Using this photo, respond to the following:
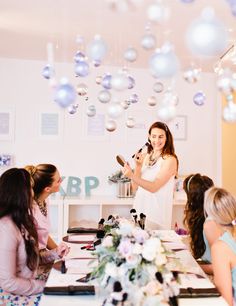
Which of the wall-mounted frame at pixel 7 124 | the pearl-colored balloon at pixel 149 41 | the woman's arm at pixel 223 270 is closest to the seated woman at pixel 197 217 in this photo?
the woman's arm at pixel 223 270

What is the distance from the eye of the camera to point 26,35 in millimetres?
3068

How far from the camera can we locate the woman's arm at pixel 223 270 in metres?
1.49

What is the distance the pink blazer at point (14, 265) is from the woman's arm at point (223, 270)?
86 cm

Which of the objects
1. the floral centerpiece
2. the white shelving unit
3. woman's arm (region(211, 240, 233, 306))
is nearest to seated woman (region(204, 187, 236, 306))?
woman's arm (region(211, 240, 233, 306))

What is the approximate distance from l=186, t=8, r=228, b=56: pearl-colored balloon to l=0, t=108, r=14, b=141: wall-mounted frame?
3278 mm

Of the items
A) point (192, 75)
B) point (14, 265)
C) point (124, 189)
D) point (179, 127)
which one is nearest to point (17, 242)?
point (14, 265)

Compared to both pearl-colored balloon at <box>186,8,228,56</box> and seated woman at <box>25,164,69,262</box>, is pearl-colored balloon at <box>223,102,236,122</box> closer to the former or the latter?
pearl-colored balloon at <box>186,8,228,56</box>

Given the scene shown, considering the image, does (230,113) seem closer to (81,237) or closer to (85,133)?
(81,237)

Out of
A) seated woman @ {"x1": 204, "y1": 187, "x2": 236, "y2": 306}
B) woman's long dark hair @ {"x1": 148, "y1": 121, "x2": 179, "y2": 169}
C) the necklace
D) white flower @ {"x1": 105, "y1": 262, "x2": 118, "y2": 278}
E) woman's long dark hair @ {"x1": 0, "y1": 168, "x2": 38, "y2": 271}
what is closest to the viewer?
white flower @ {"x1": 105, "y1": 262, "x2": 118, "y2": 278}

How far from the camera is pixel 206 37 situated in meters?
0.85

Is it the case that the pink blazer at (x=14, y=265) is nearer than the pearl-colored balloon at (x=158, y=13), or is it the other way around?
the pearl-colored balloon at (x=158, y=13)

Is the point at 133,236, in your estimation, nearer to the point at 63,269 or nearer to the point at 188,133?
the point at 63,269

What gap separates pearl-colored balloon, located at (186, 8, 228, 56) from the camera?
0.85 metres

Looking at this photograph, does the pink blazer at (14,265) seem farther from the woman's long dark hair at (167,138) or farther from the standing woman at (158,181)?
the woman's long dark hair at (167,138)
